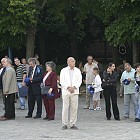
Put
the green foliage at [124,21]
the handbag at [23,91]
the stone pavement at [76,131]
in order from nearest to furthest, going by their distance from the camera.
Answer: the stone pavement at [76,131], the handbag at [23,91], the green foliage at [124,21]

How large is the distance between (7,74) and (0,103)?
5769 millimetres

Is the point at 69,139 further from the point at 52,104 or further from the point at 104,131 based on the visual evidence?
the point at 52,104

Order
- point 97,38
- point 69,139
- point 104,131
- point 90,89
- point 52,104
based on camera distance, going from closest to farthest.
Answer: point 69,139, point 104,131, point 52,104, point 90,89, point 97,38

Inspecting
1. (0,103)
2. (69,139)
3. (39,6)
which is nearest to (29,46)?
(39,6)

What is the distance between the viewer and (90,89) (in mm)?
17016

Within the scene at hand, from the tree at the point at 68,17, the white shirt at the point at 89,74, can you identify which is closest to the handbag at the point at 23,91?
the white shirt at the point at 89,74

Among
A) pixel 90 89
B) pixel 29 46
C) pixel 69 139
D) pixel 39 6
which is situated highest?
pixel 39 6

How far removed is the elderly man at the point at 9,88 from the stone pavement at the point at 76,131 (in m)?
0.37

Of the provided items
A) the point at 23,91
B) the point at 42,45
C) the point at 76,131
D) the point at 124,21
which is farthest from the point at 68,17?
the point at 76,131

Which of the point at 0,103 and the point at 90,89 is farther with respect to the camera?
the point at 0,103

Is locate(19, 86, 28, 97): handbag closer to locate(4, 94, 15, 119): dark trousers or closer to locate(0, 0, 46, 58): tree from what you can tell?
locate(4, 94, 15, 119): dark trousers

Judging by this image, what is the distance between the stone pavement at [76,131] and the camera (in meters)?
11.1

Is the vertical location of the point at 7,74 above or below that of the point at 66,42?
below

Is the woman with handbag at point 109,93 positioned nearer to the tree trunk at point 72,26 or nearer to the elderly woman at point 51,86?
the elderly woman at point 51,86
